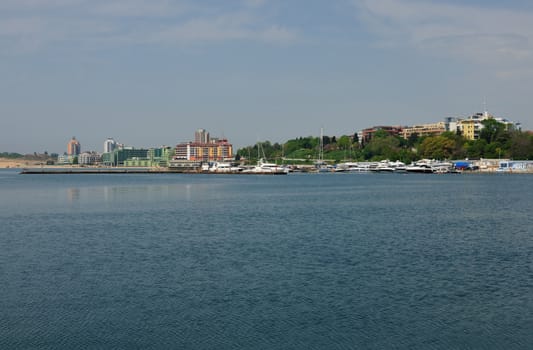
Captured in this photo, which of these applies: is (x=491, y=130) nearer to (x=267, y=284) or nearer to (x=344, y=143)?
(x=344, y=143)

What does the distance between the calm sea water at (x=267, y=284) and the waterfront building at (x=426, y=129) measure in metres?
144

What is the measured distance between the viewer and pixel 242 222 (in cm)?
3034

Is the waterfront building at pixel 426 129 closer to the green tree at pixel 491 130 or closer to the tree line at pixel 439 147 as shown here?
the tree line at pixel 439 147

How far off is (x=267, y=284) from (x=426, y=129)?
16683cm

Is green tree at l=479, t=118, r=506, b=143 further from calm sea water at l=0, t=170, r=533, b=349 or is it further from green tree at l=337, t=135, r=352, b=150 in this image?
calm sea water at l=0, t=170, r=533, b=349

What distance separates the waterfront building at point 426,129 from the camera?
169m

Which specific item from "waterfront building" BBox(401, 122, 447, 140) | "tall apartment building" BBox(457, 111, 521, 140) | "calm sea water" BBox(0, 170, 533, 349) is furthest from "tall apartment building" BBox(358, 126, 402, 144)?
"calm sea water" BBox(0, 170, 533, 349)

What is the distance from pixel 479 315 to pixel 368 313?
239 centimetres

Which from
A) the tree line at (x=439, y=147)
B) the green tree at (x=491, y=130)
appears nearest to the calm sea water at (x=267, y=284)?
the tree line at (x=439, y=147)

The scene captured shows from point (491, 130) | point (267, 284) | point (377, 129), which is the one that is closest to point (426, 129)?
point (377, 129)

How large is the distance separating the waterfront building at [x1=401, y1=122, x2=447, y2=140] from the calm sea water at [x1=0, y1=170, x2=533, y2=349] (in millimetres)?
144284

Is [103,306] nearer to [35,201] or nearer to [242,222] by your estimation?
[242,222]

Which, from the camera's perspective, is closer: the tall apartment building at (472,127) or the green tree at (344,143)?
the tall apartment building at (472,127)

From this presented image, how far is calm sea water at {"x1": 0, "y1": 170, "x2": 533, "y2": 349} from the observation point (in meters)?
11.8
